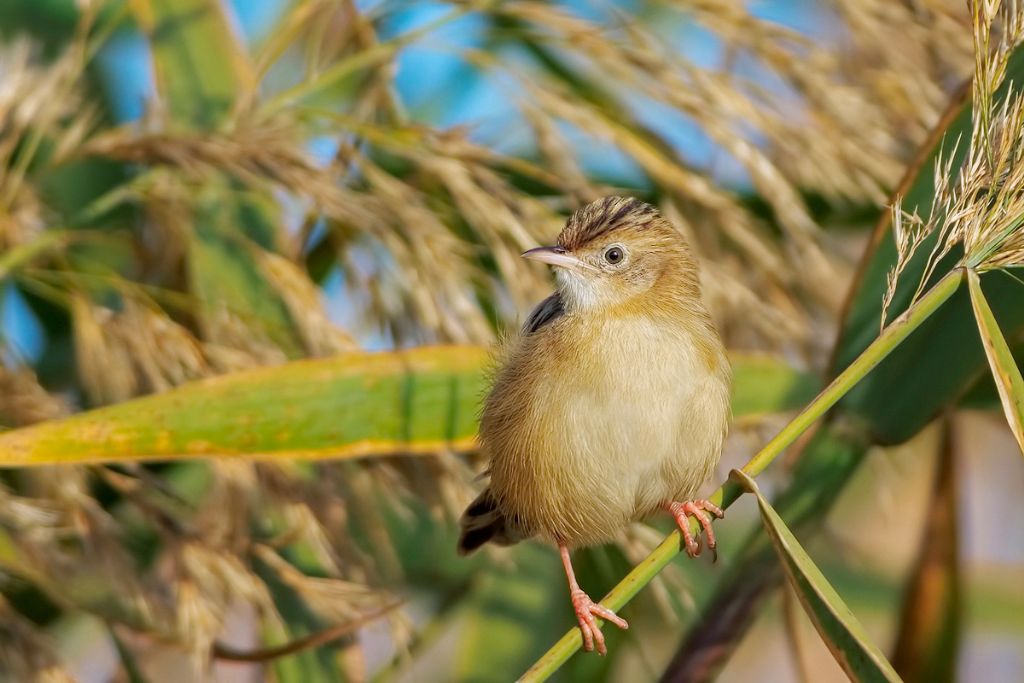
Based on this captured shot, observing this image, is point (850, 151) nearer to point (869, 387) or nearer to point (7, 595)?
point (869, 387)

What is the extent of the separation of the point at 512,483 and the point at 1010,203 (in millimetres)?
1165

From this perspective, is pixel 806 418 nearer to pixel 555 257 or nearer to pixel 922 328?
pixel 922 328

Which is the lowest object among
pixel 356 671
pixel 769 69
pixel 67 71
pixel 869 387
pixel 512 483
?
pixel 356 671

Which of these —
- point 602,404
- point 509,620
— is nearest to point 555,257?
point 602,404

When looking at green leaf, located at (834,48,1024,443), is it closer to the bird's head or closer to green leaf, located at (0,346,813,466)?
the bird's head

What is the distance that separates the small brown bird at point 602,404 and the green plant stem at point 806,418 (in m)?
0.63

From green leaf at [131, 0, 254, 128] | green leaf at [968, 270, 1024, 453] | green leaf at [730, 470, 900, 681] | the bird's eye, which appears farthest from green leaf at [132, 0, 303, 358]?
green leaf at [968, 270, 1024, 453]

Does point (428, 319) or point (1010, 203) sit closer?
point (1010, 203)

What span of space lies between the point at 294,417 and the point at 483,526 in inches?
22.7

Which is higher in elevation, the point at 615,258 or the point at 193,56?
the point at 193,56

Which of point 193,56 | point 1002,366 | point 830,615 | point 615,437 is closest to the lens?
point 830,615

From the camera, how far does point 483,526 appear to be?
268 centimetres

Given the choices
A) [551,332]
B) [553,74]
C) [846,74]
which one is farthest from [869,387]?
[553,74]

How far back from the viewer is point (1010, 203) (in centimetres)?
166
